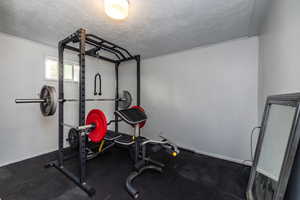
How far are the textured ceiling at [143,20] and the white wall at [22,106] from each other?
0.28m

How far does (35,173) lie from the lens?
1.95 metres

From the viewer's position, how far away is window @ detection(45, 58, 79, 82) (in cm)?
263

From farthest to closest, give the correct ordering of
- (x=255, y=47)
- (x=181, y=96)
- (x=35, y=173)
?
(x=181, y=96) → (x=255, y=47) → (x=35, y=173)

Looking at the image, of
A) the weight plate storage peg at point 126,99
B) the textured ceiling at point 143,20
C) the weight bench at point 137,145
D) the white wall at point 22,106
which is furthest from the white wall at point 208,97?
the white wall at point 22,106

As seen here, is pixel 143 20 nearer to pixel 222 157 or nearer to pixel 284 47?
pixel 284 47

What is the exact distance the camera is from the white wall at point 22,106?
7.00 ft

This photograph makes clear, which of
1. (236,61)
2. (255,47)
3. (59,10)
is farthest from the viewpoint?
(236,61)

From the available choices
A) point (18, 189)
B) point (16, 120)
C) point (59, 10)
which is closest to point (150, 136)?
point (18, 189)

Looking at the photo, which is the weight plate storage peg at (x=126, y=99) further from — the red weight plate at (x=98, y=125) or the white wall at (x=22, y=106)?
the white wall at (x=22, y=106)

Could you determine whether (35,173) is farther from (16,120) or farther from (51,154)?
(16,120)

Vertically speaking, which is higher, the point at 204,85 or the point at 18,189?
the point at 204,85

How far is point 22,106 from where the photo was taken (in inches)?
91.2

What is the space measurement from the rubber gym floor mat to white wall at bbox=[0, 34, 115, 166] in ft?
0.91

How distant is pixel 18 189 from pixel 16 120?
1299 millimetres
